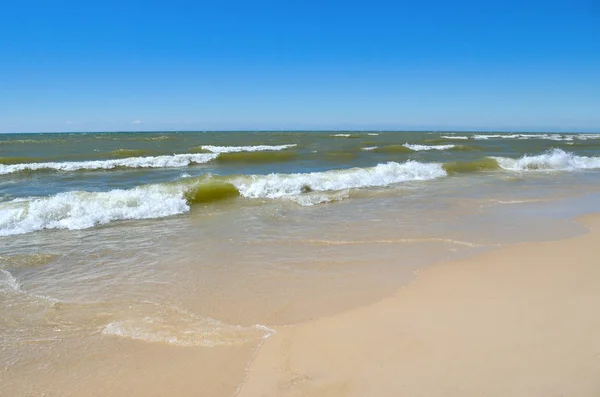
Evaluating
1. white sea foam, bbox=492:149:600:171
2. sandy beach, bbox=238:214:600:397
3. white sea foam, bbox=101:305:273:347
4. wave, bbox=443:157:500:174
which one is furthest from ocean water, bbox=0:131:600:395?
white sea foam, bbox=492:149:600:171

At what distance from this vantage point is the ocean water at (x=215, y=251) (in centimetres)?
346

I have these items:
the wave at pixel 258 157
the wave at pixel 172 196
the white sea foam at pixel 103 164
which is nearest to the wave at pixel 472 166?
the wave at pixel 172 196

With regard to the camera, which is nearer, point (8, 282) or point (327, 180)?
point (8, 282)

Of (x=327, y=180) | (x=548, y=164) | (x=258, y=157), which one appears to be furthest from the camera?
(x=258, y=157)

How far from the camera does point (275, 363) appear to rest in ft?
10.00

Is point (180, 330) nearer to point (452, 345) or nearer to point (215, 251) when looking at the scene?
point (452, 345)

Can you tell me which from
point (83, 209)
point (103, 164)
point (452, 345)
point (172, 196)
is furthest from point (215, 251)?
point (103, 164)

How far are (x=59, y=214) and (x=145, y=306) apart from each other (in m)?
6.01

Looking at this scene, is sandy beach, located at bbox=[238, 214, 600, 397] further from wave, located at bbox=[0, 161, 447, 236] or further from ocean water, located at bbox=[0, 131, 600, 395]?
wave, located at bbox=[0, 161, 447, 236]

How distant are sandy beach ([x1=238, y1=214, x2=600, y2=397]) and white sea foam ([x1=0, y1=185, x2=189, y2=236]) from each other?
6.69m

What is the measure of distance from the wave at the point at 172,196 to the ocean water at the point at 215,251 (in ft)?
0.17

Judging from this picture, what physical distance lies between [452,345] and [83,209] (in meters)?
8.56

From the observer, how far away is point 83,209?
8.95 metres

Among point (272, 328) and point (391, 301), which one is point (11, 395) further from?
point (391, 301)
